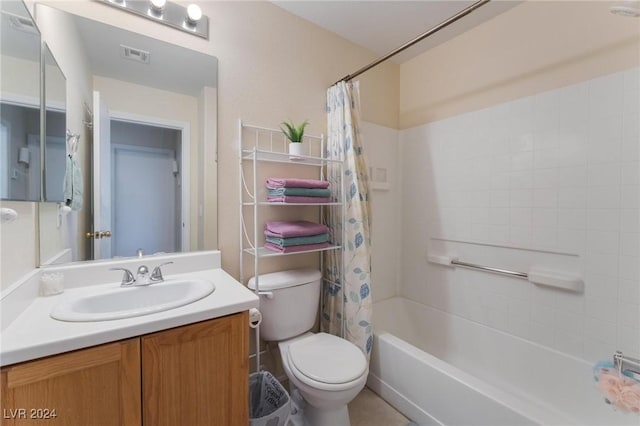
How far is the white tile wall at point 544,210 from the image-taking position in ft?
4.42

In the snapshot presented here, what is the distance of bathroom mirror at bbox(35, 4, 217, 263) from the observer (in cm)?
117

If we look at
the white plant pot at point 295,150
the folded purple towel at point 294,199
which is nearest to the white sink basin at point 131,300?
the folded purple towel at point 294,199

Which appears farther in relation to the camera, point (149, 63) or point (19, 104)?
point (149, 63)

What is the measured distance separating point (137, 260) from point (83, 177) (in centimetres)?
42

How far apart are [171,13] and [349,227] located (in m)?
1.47

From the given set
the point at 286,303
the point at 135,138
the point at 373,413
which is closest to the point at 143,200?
the point at 135,138

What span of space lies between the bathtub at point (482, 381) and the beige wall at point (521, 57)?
1576mm

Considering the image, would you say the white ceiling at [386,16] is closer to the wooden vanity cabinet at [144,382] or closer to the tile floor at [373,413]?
the wooden vanity cabinet at [144,382]

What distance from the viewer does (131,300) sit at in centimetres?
112

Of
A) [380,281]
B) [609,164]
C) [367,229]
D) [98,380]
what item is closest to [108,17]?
[98,380]

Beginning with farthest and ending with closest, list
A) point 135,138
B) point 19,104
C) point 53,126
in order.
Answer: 1. point 135,138
2. point 53,126
3. point 19,104

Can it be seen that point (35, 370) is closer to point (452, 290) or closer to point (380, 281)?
point (380, 281)

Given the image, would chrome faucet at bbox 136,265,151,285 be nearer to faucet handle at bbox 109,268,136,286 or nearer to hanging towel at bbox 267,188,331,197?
faucet handle at bbox 109,268,136,286

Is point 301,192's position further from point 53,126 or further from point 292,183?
point 53,126
